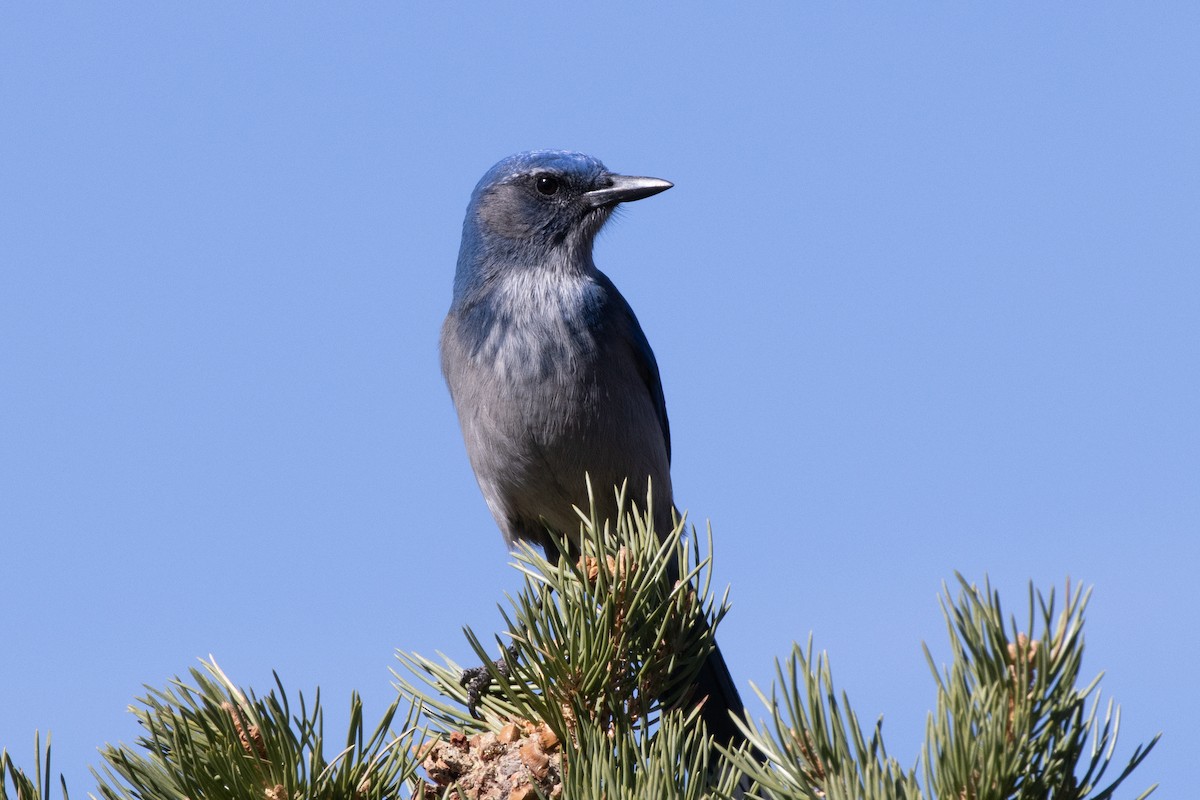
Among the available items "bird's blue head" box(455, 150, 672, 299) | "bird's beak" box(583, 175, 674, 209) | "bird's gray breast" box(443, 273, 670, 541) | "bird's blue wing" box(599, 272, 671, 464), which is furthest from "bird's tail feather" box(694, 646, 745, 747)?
"bird's beak" box(583, 175, 674, 209)

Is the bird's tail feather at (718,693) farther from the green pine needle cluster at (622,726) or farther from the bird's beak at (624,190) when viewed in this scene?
the bird's beak at (624,190)

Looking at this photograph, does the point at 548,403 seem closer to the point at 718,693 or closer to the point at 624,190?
the point at 624,190

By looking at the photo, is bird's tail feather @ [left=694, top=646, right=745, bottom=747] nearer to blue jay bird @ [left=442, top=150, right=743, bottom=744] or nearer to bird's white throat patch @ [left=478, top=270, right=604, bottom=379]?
blue jay bird @ [left=442, top=150, right=743, bottom=744]

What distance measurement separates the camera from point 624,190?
629 centimetres

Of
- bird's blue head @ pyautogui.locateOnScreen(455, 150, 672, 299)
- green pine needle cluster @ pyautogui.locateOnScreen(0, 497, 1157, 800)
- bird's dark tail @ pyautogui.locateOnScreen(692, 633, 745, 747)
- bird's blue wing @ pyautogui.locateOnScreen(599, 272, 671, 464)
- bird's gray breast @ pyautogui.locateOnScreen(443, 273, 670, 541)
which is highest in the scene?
bird's blue head @ pyautogui.locateOnScreen(455, 150, 672, 299)

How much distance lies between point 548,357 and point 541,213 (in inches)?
46.4

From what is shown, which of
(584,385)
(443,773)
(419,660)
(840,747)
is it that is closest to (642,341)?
(584,385)

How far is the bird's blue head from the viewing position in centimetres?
625

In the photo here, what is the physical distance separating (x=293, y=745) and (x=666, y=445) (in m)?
5.03

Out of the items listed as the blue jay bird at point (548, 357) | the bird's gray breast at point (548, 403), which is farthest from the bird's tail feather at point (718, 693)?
the bird's gray breast at point (548, 403)

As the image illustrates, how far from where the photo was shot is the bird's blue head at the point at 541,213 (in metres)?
6.25

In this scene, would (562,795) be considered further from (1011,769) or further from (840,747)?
(1011,769)

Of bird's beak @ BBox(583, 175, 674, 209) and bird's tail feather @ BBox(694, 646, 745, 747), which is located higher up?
bird's beak @ BBox(583, 175, 674, 209)

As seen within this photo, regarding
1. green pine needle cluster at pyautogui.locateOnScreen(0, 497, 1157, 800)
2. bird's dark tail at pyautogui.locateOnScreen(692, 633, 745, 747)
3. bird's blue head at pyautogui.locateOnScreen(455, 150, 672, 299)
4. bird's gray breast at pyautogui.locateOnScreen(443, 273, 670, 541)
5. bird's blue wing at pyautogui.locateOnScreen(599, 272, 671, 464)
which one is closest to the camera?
green pine needle cluster at pyautogui.locateOnScreen(0, 497, 1157, 800)
